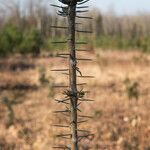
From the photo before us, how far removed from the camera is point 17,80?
15844 millimetres

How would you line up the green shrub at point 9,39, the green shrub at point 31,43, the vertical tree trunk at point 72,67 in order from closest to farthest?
1. the vertical tree trunk at point 72,67
2. the green shrub at point 9,39
3. the green shrub at point 31,43

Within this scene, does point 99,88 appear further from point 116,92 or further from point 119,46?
point 119,46

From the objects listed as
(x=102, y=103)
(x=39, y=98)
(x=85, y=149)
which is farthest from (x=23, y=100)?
(x=85, y=149)

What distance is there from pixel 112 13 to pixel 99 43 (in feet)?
155

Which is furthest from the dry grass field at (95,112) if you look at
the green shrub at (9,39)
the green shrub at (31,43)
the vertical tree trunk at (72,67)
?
the green shrub at (31,43)

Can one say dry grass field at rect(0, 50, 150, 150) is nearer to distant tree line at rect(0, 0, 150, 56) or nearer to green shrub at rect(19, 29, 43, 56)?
distant tree line at rect(0, 0, 150, 56)

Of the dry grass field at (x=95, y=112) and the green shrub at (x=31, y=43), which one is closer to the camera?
the dry grass field at (x=95, y=112)

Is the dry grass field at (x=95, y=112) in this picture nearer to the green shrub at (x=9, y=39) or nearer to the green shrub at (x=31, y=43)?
the green shrub at (x=9, y=39)

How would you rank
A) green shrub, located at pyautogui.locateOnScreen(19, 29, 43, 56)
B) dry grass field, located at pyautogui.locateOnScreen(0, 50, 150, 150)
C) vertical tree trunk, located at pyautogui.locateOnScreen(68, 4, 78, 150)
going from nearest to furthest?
vertical tree trunk, located at pyautogui.locateOnScreen(68, 4, 78, 150)
dry grass field, located at pyautogui.locateOnScreen(0, 50, 150, 150)
green shrub, located at pyautogui.locateOnScreen(19, 29, 43, 56)

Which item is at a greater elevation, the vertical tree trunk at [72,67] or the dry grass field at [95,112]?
the vertical tree trunk at [72,67]

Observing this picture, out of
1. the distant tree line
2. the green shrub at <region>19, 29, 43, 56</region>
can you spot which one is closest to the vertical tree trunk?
the distant tree line

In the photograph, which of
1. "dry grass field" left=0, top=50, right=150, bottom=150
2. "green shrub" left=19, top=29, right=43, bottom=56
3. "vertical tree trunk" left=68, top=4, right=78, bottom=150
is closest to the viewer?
"vertical tree trunk" left=68, top=4, right=78, bottom=150

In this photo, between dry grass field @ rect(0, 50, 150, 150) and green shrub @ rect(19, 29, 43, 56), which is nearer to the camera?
dry grass field @ rect(0, 50, 150, 150)

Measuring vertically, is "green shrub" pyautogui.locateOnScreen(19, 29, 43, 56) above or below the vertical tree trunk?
below
